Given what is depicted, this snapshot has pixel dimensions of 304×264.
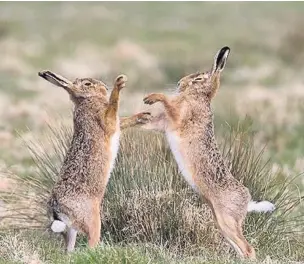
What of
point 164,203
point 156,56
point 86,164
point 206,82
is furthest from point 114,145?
point 156,56

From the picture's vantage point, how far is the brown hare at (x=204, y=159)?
38.9 ft

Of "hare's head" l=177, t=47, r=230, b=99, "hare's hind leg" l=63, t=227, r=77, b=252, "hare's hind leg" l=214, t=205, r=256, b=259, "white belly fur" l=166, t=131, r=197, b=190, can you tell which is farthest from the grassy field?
Result: "hare's head" l=177, t=47, r=230, b=99

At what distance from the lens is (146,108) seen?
48.6 ft

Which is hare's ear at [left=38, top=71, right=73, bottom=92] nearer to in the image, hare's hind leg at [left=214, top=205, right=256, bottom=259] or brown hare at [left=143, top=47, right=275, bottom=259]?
brown hare at [left=143, top=47, right=275, bottom=259]

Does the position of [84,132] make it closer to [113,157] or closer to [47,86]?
[113,157]

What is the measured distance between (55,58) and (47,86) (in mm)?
7673

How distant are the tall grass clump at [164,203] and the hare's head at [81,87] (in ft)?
3.21

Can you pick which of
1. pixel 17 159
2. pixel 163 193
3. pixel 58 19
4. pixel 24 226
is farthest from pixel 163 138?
pixel 58 19

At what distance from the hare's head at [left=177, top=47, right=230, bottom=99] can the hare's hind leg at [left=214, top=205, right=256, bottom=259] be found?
4.10ft

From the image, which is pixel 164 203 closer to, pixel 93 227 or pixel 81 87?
pixel 93 227

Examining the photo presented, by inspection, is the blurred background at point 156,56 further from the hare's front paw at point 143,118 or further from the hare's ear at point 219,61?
the hare's front paw at point 143,118

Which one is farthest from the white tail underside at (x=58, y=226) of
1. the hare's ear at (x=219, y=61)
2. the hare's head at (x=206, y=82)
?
the hare's ear at (x=219, y=61)

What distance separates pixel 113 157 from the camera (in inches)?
468

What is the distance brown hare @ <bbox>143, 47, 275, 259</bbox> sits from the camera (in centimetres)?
1187
